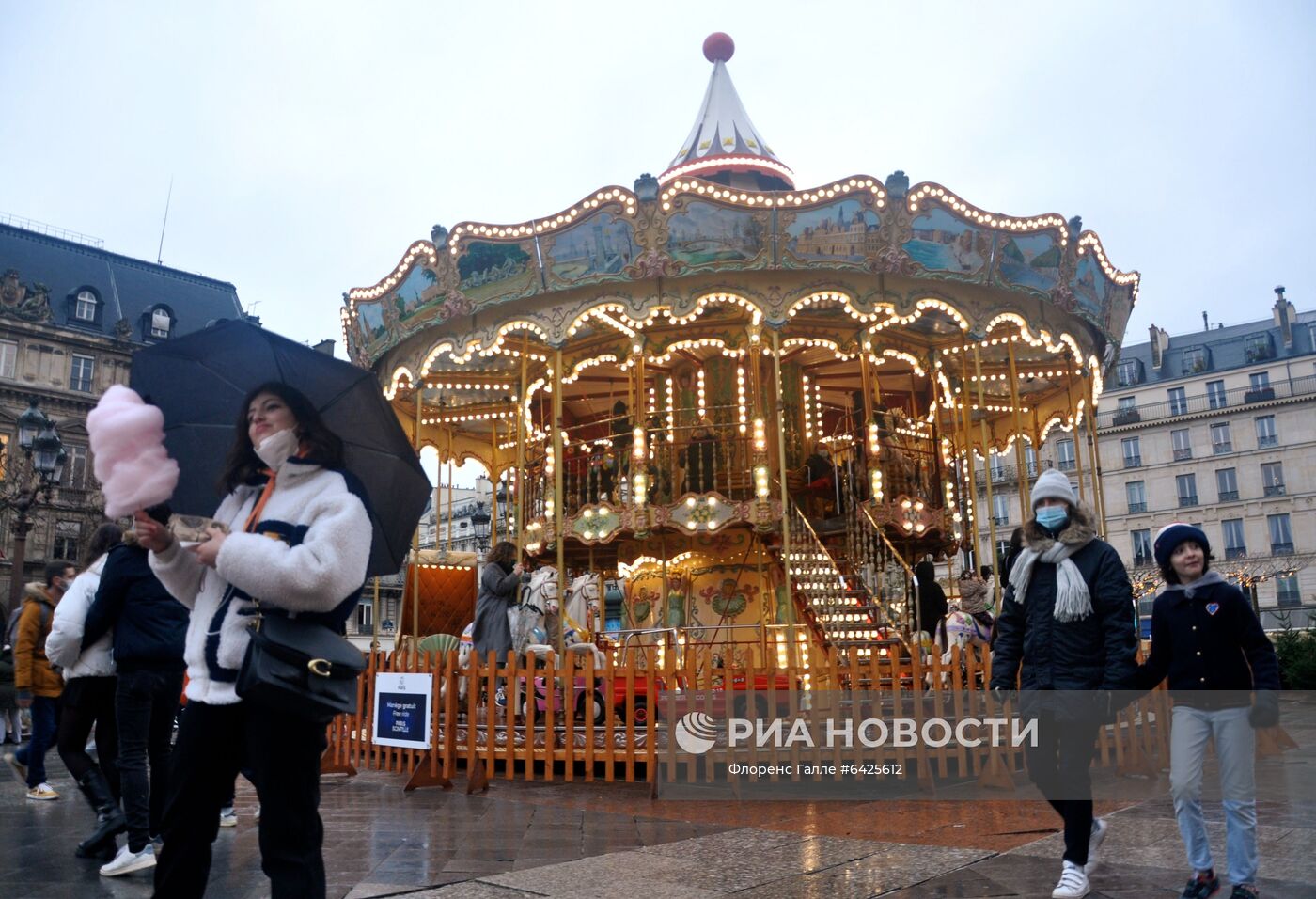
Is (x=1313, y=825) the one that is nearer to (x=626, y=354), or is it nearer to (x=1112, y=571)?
(x=1112, y=571)

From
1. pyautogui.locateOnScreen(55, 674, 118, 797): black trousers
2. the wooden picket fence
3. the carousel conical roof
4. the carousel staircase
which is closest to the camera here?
pyautogui.locateOnScreen(55, 674, 118, 797): black trousers

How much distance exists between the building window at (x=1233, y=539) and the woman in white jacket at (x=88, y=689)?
1968 inches

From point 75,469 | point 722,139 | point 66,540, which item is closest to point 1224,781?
point 722,139

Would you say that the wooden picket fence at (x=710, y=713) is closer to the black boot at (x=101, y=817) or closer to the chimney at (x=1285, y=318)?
the black boot at (x=101, y=817)

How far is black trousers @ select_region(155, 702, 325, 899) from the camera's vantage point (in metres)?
2.74

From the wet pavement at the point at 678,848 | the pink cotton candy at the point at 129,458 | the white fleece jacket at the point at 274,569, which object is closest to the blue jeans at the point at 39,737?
the wet pavement at the point at 678,848

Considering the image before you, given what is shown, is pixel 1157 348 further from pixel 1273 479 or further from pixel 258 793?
pixel 258 793

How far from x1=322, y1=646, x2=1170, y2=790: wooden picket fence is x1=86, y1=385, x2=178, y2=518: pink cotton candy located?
17.2 ft

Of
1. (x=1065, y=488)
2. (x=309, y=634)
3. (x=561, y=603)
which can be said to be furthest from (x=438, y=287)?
(x=309, y=634)

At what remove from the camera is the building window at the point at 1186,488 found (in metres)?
48.8

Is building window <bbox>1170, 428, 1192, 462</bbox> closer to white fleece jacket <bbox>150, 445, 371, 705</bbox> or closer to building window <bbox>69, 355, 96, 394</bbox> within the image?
building window <bbox>69, 355, 96, 394</bbox>

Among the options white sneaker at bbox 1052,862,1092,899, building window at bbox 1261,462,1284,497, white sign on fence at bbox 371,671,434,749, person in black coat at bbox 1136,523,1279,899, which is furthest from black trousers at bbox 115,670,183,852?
building window at bbox 1261,462,1284,497

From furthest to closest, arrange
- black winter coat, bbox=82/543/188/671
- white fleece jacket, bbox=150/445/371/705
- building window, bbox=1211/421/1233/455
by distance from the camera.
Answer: building window, bbox=1211/421/1233/455 < black winter coat, bbox=82/543/188/671 < white fleece jacket, bbox=150/445/371/705

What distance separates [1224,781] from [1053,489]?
4.43ft
